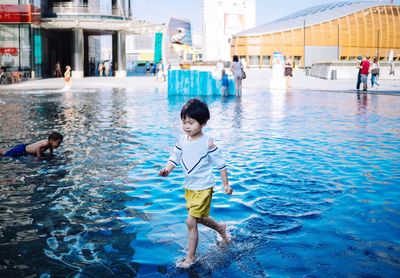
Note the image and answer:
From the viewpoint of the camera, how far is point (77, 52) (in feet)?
154

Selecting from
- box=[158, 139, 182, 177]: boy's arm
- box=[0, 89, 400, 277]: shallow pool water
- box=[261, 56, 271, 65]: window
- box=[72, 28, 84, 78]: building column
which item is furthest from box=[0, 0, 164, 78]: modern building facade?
box=[261, 56, 271, 65]: window

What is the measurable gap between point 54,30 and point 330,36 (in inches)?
2455

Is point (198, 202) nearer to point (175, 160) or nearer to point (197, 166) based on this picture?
point (197, 166)

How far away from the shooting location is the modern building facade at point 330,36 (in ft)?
315

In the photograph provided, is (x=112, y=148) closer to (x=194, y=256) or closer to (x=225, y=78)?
(x=194, y=256)

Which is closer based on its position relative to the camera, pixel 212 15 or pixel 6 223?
pixel 6 223

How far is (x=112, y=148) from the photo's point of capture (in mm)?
9008

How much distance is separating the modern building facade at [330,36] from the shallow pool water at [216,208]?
292 feet

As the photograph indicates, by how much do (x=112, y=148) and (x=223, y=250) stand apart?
17.7 feet

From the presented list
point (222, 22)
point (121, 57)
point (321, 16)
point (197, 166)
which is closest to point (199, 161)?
point (197, 166)

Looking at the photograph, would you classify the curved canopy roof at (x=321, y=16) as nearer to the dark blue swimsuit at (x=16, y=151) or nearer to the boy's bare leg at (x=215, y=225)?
the dark blue swimsuit at (x=16, y=151)

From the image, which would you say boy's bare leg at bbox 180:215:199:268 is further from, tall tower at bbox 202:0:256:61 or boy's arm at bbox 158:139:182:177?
tall tower at bbox 202:0:256:61

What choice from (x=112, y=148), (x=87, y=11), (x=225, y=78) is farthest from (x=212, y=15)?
(x=112, y=148)

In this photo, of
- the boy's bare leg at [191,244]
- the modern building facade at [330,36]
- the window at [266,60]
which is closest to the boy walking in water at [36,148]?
the boy's bare leg at [191,244]
